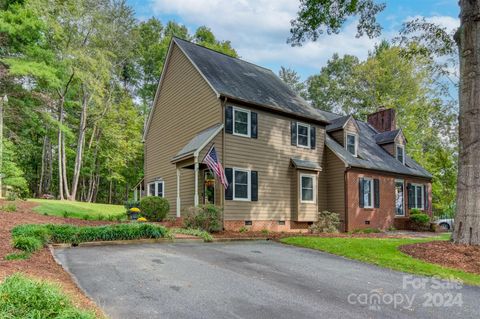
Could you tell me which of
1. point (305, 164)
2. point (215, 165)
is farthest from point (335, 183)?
point (215, 165)

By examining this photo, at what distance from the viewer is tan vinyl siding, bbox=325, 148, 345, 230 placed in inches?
696

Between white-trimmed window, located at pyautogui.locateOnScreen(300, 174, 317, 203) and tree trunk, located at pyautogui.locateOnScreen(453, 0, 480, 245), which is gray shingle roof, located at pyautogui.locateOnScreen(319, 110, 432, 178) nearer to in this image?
white-trimmed window, located at pyautogui.locateOnScreen(300, 174, 317, 203)

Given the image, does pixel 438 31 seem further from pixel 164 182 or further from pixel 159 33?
pixel 159 33

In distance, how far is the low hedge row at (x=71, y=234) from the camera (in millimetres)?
7410

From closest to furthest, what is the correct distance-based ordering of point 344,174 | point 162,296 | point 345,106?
point 162,296
point 344,174
point 345,106

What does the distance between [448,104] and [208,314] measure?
88.4ft

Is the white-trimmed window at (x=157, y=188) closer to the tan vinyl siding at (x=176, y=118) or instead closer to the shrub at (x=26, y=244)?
the tan vinyl siding at (x=176, y=118)

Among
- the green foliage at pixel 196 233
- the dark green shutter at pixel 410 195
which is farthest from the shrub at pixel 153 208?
the dark green shutter at pixel 410 195

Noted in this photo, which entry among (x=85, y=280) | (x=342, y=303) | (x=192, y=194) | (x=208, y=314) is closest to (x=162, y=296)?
(x=208, y=314)

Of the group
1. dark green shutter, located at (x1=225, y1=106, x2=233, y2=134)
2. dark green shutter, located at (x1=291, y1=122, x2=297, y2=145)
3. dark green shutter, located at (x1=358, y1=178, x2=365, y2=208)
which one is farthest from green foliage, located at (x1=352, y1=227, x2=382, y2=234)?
dark green shutter, located at (x1=225, y1=106, x2=233, y2=134)

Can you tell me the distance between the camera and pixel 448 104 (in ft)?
83.7

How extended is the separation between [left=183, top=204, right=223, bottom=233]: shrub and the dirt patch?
6.45m

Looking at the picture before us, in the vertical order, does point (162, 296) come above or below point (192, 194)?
below

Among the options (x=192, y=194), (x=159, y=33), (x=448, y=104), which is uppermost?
(x=159, y=33)
